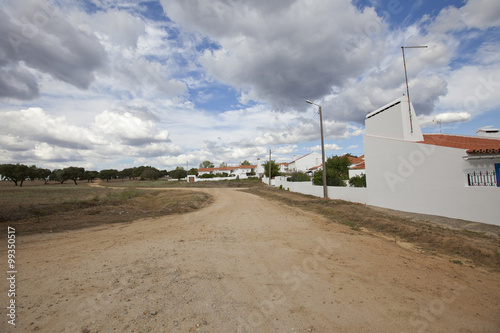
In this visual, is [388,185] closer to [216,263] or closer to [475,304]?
[475,304]

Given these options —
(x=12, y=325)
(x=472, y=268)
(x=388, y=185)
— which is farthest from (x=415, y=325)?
(x=388, y=185)

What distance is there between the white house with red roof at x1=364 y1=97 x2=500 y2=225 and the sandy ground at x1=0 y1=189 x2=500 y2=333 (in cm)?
460

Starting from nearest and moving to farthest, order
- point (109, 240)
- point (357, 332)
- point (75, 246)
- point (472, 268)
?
point (357, 332)
point (472, 268)
point (75, 246)
point (109, 240)

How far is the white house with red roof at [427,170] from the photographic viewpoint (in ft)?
28.6

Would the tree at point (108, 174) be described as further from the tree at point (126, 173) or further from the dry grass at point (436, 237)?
the dry grass at point (436, 237)

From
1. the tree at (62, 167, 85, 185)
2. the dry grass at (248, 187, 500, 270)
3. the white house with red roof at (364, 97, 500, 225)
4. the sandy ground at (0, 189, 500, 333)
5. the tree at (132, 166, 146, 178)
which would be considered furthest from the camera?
the tree at (132, 166, 146, 178)

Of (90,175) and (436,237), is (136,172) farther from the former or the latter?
(436,237)

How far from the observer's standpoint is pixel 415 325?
307 centimetres

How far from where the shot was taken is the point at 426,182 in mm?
10781

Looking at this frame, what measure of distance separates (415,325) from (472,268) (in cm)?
331

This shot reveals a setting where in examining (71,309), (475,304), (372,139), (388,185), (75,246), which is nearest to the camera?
(71,309)

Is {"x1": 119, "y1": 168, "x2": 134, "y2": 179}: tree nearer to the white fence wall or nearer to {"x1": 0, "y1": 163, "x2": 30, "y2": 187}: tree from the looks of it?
{"x1": 0, "y1": 163, "x2": 30, "y2": 187}: tree

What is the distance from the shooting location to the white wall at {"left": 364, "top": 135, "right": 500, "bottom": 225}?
8.75 meters

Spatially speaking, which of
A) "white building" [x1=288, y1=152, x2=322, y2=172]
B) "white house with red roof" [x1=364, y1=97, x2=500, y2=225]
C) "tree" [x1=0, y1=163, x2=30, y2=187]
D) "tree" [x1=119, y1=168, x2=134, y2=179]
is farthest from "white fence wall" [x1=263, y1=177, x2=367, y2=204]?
"tree" [x1=119, y1=168, x2=134, y2=179]
